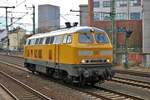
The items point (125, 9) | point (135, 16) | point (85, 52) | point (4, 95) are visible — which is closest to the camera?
point (4, 95)

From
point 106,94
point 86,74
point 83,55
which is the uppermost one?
point 83,55

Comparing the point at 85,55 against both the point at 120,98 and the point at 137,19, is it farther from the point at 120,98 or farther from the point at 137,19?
the point at 137,19

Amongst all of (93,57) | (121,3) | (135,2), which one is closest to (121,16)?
(121,3)

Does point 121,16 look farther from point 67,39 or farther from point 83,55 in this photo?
point 83,55

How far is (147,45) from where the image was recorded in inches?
3516

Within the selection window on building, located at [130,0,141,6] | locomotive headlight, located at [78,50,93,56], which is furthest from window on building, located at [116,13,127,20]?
locomotive headlight, located at [78,50,93,56]

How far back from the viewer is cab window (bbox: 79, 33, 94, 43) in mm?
20219

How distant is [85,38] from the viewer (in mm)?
20344

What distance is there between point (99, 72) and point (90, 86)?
1821mm

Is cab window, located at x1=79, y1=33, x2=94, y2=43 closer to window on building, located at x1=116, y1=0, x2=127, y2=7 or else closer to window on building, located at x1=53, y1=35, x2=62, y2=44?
window on building, located at x1=53, y1=35, x2=62, y2=44

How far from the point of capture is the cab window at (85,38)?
20.2 m

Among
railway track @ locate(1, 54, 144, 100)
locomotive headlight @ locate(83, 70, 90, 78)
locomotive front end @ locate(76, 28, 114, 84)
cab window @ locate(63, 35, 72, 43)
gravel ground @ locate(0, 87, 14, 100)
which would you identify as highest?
cab window @ locate(63, 35, 72, 43)

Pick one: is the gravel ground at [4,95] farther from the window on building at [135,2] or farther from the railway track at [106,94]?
the window on building at [135,2]

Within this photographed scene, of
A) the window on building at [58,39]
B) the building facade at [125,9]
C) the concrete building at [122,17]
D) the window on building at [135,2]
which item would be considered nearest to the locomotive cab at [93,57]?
the window on building at [58,39]
